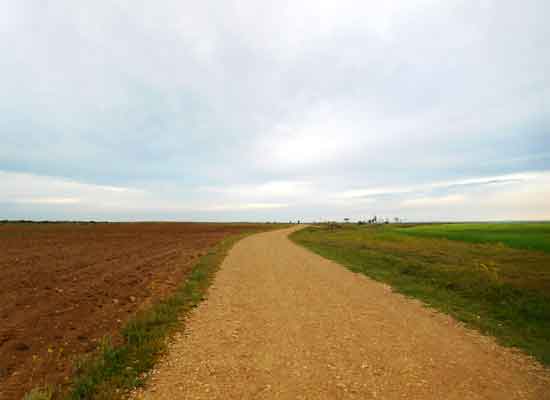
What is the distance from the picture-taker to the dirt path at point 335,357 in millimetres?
4113

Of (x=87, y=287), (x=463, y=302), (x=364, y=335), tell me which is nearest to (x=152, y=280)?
(x=87, y=287)

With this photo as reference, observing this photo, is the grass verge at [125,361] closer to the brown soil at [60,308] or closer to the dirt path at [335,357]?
the dirt path at [335,357]

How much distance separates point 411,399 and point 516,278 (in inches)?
458

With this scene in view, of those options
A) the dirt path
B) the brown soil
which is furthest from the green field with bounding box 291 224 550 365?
the brown soil

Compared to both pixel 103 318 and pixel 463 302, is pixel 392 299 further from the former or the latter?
pixel 103 318

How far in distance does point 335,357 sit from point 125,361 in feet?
12.7

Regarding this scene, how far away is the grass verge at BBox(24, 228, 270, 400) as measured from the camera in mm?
4129

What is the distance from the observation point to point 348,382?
4285 millimetres

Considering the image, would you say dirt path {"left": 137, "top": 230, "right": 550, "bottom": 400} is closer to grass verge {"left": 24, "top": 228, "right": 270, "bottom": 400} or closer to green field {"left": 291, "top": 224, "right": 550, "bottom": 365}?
grass verge {"left": 24, "top": 228, "right": 270, "bottom": 400}

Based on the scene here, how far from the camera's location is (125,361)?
16.5 ft

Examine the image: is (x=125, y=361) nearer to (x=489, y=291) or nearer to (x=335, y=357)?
(x=335, y=357)

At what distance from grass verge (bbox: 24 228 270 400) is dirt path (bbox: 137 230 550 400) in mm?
351

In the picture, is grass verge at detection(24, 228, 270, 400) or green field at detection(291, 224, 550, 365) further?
green field at detection(291, 224, 550, 365)

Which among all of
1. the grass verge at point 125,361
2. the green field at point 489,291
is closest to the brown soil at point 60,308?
the grass verge at point 125,361
